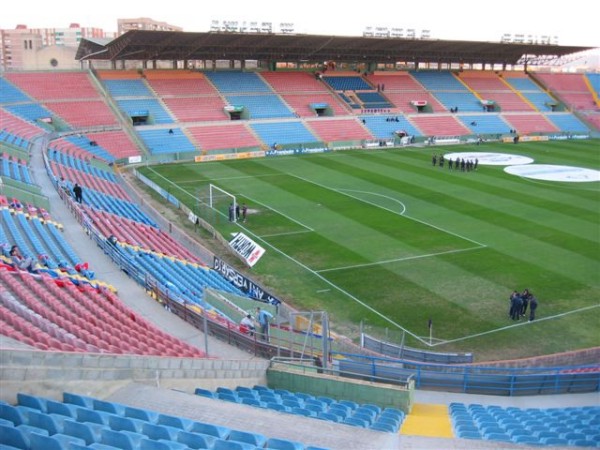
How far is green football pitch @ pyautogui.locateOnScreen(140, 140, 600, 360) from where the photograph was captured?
1892 cm

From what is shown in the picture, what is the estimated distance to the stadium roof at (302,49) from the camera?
53344 mm

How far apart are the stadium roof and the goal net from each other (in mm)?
20539

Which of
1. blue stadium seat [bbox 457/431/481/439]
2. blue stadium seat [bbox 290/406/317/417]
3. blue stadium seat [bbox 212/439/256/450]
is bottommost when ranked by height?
blue stadium seat [bbox 457/431/481/439]

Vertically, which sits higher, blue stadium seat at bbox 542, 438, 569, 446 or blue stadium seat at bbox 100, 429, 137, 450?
blue stadium seat at bbox 100, 429, 137, 450

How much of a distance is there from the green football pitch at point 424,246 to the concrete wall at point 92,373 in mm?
8824

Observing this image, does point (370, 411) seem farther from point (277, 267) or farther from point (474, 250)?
point (474, 250)

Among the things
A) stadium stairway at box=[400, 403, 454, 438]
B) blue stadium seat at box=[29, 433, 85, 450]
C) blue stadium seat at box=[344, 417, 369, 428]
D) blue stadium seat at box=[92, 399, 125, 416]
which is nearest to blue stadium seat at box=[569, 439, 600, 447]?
stadium stairway at box=[400, 403, 454, 438]

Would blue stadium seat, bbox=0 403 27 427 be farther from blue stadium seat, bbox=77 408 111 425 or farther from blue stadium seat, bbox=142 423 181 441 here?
blue stadium seat, bbox=142 423 181 441

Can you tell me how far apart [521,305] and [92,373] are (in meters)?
14.8

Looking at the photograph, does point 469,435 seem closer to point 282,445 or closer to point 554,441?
point 554,441

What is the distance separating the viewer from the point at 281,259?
82.1 feet

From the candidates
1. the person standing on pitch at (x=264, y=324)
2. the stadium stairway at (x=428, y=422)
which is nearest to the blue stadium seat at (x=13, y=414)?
the stadium stairway at (x=428, y=422)

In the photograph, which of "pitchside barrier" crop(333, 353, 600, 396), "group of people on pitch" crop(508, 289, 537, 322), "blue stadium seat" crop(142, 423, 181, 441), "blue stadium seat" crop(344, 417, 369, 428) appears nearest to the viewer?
"blue stadium seat" crop(142, 423, 181, 441)

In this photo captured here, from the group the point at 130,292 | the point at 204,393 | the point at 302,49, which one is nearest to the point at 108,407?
the point at 204,393
